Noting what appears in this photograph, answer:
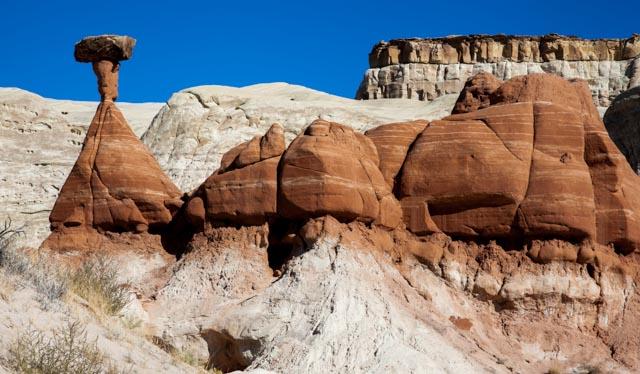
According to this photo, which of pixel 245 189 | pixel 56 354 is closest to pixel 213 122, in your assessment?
pixel 245 189

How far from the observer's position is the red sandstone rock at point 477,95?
2902 centimetres

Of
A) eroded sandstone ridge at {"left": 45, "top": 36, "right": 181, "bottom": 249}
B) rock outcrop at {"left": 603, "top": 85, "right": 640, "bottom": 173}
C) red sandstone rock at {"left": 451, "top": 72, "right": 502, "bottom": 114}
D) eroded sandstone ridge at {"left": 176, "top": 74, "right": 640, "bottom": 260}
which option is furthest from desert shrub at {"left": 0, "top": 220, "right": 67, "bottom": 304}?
rock outcrop at {"left": 603, "top": 85, "right": 640, "bottom": 173}

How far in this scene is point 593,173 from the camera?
26.9m

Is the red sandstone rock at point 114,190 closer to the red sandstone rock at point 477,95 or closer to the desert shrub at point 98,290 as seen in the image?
the desert shrub at point 98,290

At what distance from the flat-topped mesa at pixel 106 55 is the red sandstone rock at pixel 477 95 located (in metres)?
8.51

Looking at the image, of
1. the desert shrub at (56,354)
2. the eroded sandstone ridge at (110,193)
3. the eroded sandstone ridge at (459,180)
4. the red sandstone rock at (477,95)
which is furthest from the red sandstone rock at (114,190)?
the desert shrub at (56,354)

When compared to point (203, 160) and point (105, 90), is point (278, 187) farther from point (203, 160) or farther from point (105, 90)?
point (203, 160)

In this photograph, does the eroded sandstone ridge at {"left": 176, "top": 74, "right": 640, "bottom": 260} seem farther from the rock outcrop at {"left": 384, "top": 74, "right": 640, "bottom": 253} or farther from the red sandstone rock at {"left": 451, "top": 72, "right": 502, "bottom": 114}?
the red sandstone rock at {"left": 451, "top": 72, "right": 502, "bottom": 114}

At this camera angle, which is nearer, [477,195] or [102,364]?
[102,364]

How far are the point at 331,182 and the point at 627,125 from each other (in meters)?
29.0

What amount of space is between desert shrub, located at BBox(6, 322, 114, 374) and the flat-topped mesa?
48.4 ft

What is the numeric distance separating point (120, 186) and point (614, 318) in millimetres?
11810

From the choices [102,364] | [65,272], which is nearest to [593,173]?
[65,272]

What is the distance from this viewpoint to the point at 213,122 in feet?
177
